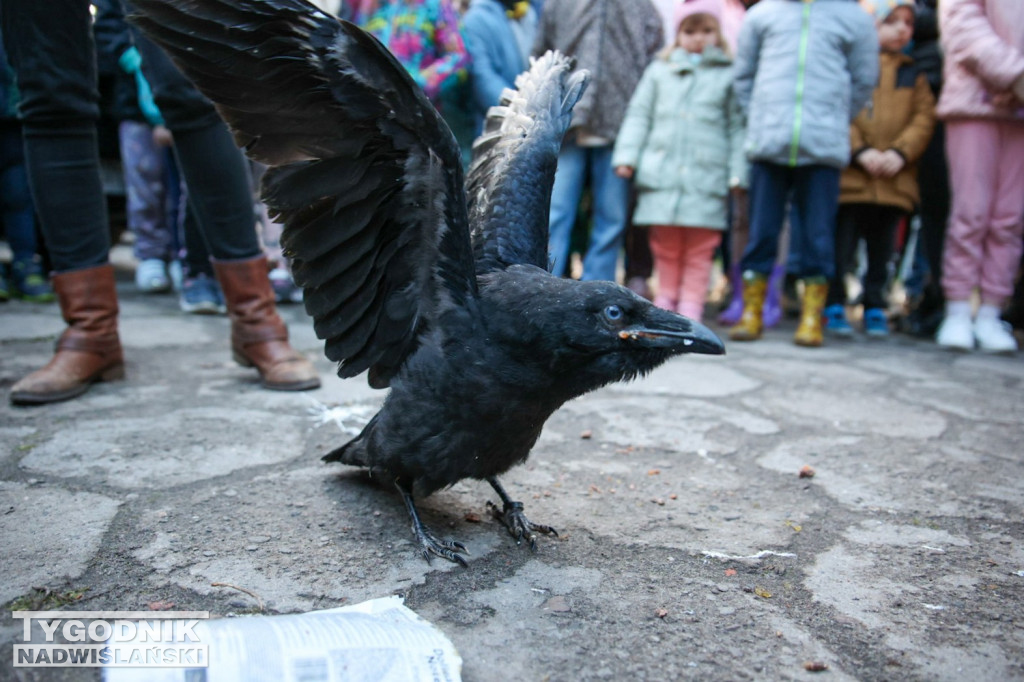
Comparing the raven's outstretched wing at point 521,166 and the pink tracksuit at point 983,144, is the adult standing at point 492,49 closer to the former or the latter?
the raven's outstretched wing at point 521,166

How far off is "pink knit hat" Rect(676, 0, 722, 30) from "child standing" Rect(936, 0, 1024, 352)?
4.69 feet

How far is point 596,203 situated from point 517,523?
12.4 ft

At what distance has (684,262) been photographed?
5.43 meters

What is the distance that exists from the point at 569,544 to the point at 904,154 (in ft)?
14.9

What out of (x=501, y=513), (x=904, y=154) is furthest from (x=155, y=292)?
(x=904, y=154)

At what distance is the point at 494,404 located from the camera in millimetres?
1778

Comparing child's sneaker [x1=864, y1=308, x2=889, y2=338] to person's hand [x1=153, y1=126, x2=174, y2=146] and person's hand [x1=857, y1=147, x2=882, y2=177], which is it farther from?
person's hand [x1=153, y1=126, x2=174, y2=146]

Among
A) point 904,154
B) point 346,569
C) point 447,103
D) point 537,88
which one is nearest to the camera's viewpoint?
point 346,569

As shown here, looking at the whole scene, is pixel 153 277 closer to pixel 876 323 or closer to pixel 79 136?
pixel 79 136

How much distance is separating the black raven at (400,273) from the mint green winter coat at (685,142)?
3333 mm

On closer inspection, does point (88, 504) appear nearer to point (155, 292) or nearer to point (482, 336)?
point (482, 336)

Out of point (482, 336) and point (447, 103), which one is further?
point (447, 103)

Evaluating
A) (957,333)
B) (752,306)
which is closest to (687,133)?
(752,306)

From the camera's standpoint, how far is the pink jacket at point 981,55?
4457mm
